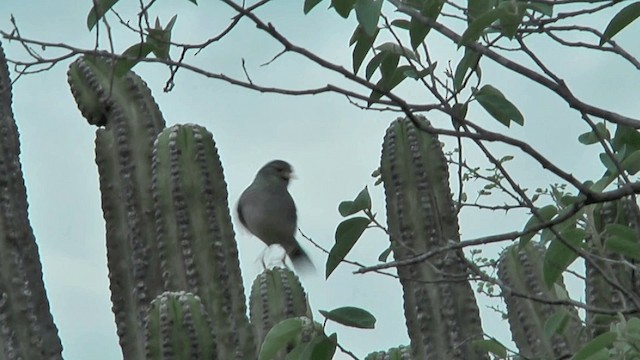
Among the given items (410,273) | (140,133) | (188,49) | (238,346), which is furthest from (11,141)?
(188,49)

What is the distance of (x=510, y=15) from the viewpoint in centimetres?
164

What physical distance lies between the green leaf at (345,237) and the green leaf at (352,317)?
11 centimetres

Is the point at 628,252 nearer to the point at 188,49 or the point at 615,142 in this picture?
the point at 615,142

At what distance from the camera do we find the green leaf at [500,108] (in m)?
1.81

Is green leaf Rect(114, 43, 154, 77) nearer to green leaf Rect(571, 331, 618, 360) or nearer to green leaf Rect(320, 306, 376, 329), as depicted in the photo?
green leaf Rect(320, 306, 376, 329)

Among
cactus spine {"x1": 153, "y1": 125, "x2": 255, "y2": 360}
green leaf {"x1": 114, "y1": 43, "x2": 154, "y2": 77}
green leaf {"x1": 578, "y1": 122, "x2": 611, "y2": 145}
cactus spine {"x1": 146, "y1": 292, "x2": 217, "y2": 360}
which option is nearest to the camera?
green leaf {"x1": 114, "y1": 43, "x2": 154, "y2": 77}

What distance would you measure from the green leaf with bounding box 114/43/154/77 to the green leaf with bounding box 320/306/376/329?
484 mm

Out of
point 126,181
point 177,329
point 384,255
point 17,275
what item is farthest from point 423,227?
point 384,255

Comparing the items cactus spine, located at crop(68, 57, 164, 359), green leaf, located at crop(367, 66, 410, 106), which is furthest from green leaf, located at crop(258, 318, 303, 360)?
cactus spine, located at crop(68, 57, 164, 359)

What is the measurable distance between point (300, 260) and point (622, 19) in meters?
4.30

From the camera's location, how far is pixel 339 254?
1778mm

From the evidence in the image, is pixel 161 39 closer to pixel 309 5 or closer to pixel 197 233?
pixel 309 5

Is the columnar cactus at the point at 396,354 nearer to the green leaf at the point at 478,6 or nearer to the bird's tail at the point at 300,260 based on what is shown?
the bird's tail at the point at 300,260

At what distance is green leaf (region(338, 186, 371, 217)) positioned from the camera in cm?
186
